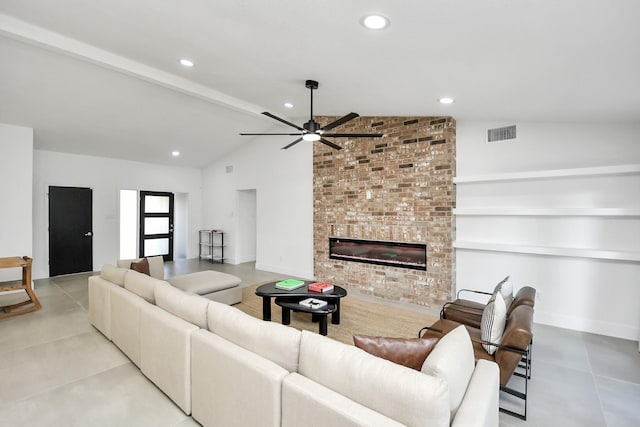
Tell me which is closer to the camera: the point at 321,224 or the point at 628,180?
the point at 628,180

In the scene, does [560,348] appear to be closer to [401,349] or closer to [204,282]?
[401,349]

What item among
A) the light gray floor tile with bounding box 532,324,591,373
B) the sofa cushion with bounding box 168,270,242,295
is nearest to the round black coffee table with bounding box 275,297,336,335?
the sofa cushion with bounding box 168,270,242,295

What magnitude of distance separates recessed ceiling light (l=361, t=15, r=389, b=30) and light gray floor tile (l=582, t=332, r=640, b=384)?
3.57 meters

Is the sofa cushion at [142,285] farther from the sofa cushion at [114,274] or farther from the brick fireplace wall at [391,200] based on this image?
the brick fireplace wall at [391,200]

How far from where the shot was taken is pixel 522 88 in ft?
9.63

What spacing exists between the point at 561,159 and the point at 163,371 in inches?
196

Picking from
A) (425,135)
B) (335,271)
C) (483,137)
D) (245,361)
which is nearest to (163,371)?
(245,361)

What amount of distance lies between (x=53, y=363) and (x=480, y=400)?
11.8 ft

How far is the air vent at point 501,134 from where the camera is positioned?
13.9 ft

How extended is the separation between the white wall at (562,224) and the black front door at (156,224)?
7.50m

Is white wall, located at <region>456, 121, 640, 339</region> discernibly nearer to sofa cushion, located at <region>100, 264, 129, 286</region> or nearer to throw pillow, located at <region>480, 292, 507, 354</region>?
throw pillow, located at <region>480, 292, 507, 354</region>

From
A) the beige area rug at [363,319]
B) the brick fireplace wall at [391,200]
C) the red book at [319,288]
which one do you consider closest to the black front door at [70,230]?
the beige area rug at [363,319]

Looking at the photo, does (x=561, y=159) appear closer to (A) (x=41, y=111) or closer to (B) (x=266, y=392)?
(B) (x=266, y=392)

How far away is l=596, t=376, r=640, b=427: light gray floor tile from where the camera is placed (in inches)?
86.4
